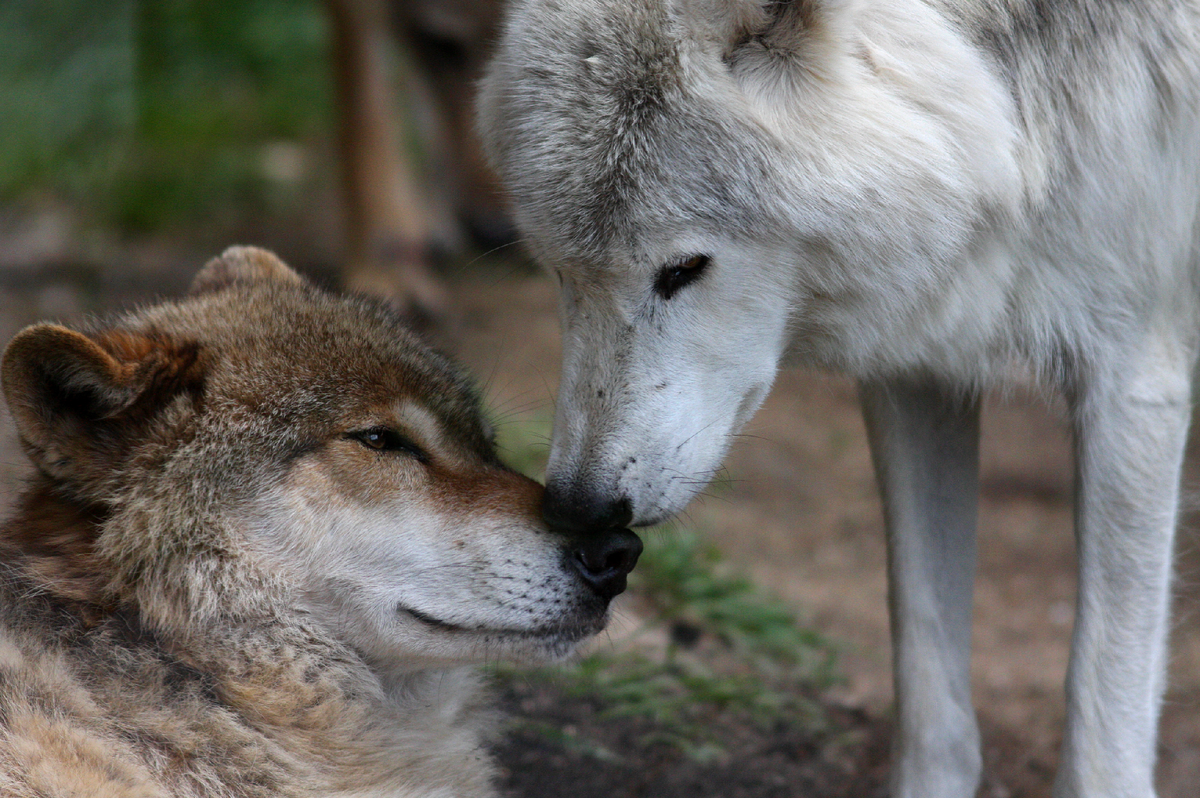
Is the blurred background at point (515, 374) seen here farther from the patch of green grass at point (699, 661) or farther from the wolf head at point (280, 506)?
the wolf head at point (280, 506)

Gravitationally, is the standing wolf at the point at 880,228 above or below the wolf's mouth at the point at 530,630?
above

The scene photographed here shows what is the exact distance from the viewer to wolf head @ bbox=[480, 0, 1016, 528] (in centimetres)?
252

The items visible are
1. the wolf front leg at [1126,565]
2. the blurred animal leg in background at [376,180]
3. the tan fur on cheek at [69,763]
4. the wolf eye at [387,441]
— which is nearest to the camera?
the tan fur on cheek at [69,763]

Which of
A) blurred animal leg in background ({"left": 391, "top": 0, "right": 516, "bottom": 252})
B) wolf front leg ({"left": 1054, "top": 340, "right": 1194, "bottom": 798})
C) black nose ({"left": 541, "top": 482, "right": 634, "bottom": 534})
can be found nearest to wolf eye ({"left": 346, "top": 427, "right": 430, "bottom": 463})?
black nose ({"left": 541, "top": 482, "right": 634, "bottom": 534})

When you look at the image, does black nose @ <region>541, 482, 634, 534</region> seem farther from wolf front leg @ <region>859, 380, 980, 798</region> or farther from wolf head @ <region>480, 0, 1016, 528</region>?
wolf front leg @ <region>859, 380, 980, 798</region>

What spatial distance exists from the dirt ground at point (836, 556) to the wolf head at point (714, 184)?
49cm

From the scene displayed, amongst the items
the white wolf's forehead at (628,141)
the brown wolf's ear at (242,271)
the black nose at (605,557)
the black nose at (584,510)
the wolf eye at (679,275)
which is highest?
the white wolf's forehead at (628,141)

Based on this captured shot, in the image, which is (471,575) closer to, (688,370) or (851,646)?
(688,370)

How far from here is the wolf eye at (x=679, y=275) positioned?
2551 mm

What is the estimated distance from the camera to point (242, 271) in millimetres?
3166

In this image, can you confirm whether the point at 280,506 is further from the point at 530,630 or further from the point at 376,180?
the point at 376,180

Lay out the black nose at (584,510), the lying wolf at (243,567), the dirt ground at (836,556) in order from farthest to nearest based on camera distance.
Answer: the dirt ground at (836,556) < the black nose at (584,510) < the lying wolf at (243,567)

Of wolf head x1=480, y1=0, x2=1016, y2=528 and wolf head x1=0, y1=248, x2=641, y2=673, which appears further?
wolf head x1=480, y1=0, x2=1016, y2=528

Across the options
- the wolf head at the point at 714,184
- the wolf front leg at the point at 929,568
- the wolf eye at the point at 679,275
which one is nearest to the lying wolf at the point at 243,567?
the wolf head at the point at 714,184
